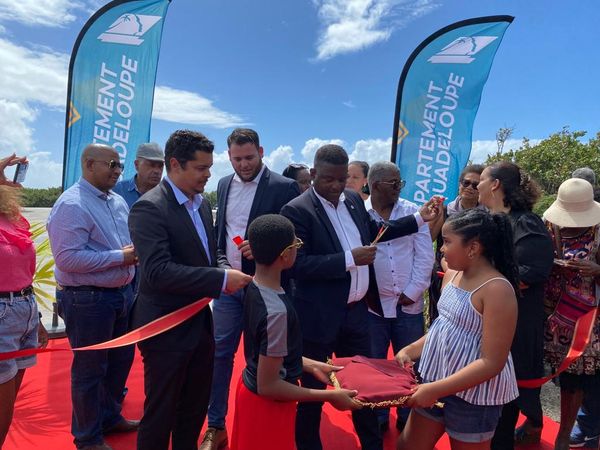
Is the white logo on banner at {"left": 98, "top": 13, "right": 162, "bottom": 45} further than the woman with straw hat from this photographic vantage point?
Yes

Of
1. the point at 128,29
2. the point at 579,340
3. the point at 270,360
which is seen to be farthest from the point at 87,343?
the point at 128,29

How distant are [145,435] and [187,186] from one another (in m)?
1.35

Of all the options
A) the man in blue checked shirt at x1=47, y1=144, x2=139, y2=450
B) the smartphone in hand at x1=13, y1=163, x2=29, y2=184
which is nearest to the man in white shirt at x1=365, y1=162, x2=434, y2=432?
the man in blue checked shirt at x1=47, y1=144, x2=139, y2=450

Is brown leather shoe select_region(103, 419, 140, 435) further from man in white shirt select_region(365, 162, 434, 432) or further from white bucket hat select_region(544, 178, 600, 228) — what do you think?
white bucket hat select_region(544, 178, 600, 228)

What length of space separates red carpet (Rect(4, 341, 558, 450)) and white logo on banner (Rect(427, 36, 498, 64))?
4.86 meters

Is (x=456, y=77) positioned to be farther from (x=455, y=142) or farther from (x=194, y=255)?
(x=194, y=255)

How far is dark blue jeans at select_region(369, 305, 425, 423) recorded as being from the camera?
311cm

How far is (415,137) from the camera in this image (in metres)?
6.07

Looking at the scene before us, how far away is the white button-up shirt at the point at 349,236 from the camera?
264cm

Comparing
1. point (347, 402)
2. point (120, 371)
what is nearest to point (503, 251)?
point (347, 402)

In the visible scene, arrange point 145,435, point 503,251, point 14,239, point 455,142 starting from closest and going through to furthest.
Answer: point 503,251
point 145,435
point 14,239
point 455,142

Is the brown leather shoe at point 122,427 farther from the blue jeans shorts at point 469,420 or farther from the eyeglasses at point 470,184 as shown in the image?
the eyeglasses at point 470,184

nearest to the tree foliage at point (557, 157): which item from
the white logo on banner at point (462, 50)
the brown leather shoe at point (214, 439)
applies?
the white logo on banner at point (462, 50)

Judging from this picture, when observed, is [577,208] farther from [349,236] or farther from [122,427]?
[122,427]
